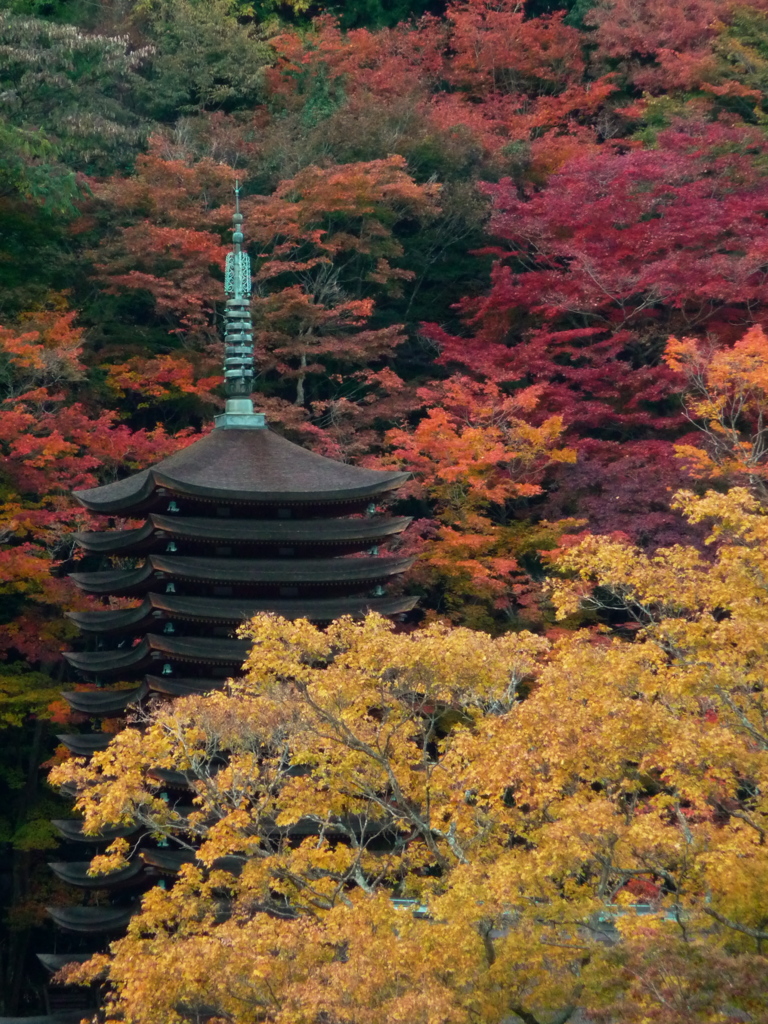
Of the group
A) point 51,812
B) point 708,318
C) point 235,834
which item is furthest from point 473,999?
point 708,318

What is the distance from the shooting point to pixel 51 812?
25234 millimetres

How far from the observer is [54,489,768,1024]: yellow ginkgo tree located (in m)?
11.7

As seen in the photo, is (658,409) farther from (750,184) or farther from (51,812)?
(51,812)

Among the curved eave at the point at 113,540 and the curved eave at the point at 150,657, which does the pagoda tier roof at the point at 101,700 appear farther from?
the curved eave at the point at 113,540

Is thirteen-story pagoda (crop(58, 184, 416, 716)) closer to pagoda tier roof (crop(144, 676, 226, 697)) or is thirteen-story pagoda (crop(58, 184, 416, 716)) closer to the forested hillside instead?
pagoda tier roof (crop(144, 676, 226, 697))

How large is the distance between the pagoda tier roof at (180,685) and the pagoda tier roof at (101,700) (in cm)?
68

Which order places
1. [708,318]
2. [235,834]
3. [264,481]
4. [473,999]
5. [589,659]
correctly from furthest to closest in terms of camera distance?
[708,318], [264,481], [235,834], [589,659], [473,999]

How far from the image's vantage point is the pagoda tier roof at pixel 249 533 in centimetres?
2069

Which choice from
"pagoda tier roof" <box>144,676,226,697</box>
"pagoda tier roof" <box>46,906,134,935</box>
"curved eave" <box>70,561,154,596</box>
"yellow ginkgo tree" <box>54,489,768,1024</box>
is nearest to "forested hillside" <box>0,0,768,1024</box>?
"curved eave" <box>70,561,154,596</box>

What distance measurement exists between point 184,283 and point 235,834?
16432 millimetres

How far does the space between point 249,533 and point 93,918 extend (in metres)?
5.78

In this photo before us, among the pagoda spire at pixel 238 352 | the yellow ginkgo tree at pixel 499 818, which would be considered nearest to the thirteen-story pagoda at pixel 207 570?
the pagoda spire at pixel 238 352

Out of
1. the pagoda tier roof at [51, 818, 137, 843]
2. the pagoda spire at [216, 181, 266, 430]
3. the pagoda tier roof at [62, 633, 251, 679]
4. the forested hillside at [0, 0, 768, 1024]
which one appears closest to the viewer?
the pagoda tier roof at [51, 818, 137, 843]

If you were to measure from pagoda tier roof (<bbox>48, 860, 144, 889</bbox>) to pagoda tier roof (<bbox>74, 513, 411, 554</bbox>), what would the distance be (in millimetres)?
4539
